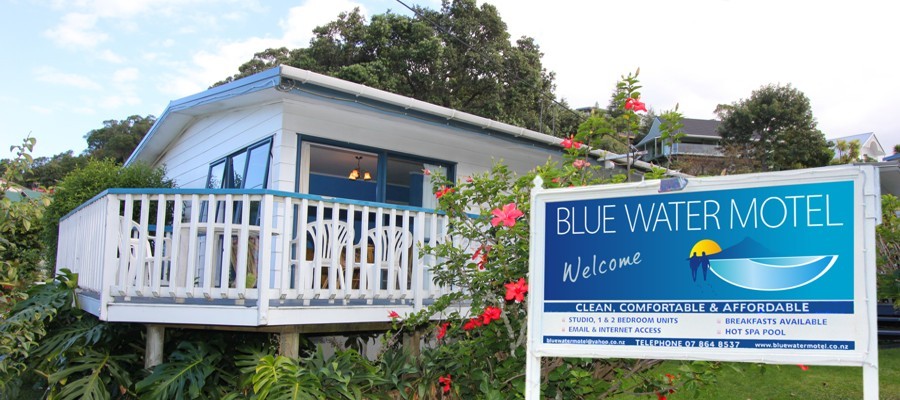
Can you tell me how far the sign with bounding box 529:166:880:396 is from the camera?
2.52m

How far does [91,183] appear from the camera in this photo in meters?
9.18

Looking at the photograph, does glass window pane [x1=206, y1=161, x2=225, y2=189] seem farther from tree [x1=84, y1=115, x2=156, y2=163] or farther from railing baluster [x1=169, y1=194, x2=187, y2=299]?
tree [x1=84, y1=115, x2=156, y2=163]

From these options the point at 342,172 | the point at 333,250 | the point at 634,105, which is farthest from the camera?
the point at 342,172

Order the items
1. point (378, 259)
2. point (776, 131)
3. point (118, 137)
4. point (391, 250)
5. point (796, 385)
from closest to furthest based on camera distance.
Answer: point (378, 259) → point (391, 250) → point (796, 385) → point (776, 131) → point (118, 137)

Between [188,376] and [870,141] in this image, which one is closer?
[188,376]

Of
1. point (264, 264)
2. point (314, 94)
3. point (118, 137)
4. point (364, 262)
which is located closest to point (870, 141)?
point (118, 137)

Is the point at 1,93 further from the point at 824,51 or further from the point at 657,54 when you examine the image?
the point at 824,51

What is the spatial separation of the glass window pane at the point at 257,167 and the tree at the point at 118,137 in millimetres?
27190

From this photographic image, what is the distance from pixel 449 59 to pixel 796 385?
21.5 meters

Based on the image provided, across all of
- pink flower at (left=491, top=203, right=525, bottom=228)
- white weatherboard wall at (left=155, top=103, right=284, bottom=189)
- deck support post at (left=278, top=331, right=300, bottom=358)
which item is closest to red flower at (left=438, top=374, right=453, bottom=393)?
deck support post at (left=278, top=331, right=300, bottom=358)

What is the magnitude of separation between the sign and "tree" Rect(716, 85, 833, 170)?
1175 inches

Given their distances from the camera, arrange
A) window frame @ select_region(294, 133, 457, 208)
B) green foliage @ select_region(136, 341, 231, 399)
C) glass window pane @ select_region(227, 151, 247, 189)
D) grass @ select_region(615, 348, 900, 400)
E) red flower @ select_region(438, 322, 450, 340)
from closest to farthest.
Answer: green foliage @ select_region(136, 341, 231, 399)
red flower @ select_region(438, 322, 450, 340)
grass @ select_region(615, 348, 900, 400)
window frame @ select_region(294, 133, 457, 208)
glass window pane @ select_region(227, 151, 247, 189)

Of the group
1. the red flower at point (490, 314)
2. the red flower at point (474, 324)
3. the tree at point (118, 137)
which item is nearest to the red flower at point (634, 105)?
the red flower at point (490, 314)

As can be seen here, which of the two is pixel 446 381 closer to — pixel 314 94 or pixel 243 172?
pixel 314 94
